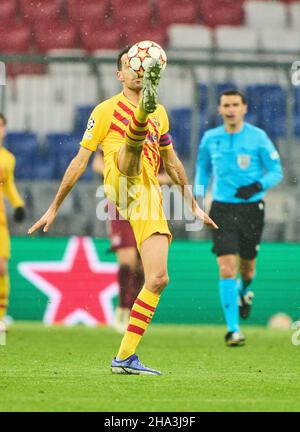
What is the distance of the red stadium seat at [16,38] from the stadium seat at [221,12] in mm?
2539

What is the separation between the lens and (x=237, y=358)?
898 cm

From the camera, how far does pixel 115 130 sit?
750 centimetres

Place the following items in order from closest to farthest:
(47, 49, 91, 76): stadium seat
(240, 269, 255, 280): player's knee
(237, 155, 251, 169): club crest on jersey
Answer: (237, 155, 251, 169): club crest on jersey < (240, 269, 255, 280): player's knee < (47, 49, 91, 76): stadium seat

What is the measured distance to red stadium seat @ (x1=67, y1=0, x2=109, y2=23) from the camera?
1562 cm

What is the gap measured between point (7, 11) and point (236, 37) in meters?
3.32

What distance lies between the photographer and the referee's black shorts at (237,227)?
10414mm

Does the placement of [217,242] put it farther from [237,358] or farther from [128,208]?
[128,208]

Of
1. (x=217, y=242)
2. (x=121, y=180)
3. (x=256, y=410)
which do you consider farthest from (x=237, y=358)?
(x=256, y=410)

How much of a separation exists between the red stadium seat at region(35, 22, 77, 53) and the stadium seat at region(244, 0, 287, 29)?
259 cm

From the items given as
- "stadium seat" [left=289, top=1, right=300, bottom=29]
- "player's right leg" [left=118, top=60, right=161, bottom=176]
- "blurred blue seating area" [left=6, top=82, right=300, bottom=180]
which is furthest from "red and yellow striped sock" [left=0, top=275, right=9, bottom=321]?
"stadium seat" [left=289, top=1, right=300, bottom=29]

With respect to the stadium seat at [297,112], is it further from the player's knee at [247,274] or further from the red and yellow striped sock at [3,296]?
the red and yellow striped sock at [3,296]

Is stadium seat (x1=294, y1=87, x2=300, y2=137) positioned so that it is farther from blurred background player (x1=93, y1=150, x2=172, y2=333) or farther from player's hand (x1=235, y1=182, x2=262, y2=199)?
player's hand (x1=235, y1=182, x2=262, y2=199)

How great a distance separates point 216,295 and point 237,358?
3944 mm

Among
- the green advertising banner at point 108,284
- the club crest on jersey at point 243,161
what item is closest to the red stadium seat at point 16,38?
the green advertising banner at point 108,284
